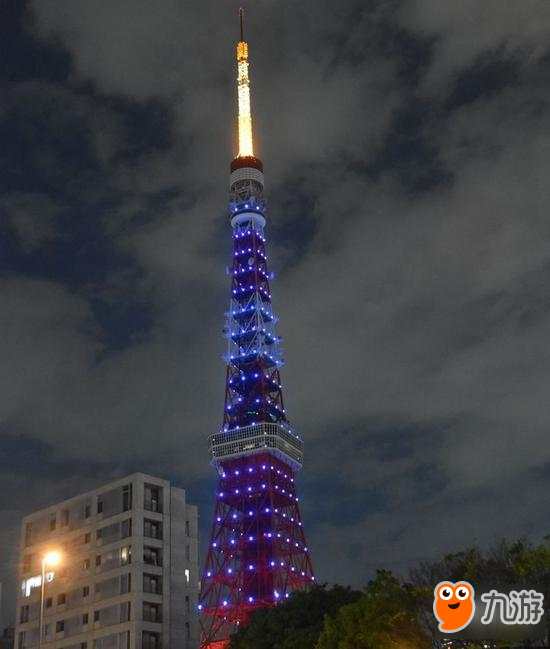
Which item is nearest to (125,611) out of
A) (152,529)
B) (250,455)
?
(152,529)

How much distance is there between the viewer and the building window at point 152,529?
8319 cm

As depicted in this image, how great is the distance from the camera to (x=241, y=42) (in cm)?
12794

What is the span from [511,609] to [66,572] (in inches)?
2438

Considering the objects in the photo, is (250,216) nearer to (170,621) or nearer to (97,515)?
(97,515)

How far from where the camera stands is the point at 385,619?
4662 centimetres

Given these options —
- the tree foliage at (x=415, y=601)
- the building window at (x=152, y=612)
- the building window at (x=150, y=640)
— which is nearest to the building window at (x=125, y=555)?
the building window at (x=152, y=612)

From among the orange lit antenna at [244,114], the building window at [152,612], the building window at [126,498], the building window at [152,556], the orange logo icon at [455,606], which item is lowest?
the orange logo icon at [455,606]

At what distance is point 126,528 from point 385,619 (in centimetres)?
4149

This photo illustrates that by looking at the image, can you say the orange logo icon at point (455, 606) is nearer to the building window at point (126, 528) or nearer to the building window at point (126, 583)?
the building window at point (126, 583)

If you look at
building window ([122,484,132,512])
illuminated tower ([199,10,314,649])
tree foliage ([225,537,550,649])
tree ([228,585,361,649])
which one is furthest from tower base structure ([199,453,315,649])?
tree foliage ([225,537,550,649])

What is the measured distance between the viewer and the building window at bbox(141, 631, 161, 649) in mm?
78500

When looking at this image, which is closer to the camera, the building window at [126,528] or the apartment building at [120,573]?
the apartment building at [120,573]

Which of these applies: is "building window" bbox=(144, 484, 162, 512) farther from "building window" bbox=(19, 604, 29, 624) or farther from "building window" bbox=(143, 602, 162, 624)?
"building window" bbox=(19, 604, 29, 624)

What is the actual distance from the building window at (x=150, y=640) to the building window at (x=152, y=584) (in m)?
3.65
